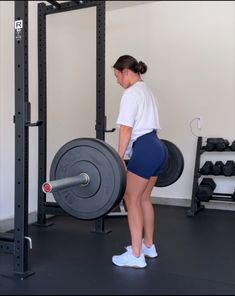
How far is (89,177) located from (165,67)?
110 inches

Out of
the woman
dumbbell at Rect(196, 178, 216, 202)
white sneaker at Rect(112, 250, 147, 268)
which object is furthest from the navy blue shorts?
dumbbell at Rect(196, 178, 216, 202)

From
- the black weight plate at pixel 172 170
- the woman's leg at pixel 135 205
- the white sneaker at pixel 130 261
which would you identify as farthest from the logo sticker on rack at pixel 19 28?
the white sneaker at pixel 130 261

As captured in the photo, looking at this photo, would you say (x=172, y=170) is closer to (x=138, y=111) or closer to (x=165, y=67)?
(x=138, y=111)

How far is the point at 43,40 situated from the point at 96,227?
1.65 metres

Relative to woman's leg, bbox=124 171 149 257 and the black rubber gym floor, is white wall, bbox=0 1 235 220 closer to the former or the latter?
the black rubber gym floor

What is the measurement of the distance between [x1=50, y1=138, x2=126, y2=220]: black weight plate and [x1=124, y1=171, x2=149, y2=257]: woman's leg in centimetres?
40

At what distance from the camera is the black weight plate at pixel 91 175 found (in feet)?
5.58

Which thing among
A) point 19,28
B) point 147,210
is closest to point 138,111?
point 147,210

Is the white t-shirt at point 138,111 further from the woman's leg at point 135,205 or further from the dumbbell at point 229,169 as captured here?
the dumbbell at point 229,169

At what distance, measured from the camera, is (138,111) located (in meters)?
2.06

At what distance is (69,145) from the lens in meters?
1.80

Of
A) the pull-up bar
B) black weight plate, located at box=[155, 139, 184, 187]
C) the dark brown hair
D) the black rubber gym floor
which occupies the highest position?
the pull-up bar

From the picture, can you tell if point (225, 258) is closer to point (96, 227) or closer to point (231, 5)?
point (96, 227)

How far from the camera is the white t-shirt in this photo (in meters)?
2.04
